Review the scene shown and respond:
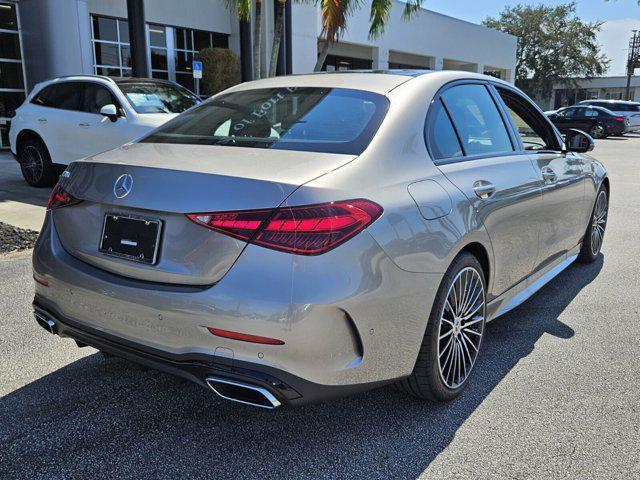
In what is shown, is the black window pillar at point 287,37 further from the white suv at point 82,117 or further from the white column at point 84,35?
the white suv at point 82,117

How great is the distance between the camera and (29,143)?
32.2ft

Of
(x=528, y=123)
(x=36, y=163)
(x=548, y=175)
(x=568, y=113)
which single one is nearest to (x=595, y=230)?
(x=528, y=123)

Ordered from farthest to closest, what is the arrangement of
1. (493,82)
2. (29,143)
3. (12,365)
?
(29,143) → (493,82) → (12,365)

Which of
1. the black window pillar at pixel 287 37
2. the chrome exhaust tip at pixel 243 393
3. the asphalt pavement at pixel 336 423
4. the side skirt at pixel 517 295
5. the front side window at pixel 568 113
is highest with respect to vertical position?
the black window pillar at pixel 287 37

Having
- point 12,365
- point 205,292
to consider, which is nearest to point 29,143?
point 12,365

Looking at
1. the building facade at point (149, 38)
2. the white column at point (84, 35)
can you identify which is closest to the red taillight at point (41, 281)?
the building facade at point (149, 38)

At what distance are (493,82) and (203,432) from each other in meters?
2.85

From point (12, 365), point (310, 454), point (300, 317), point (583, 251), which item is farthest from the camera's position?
point (583, 251)

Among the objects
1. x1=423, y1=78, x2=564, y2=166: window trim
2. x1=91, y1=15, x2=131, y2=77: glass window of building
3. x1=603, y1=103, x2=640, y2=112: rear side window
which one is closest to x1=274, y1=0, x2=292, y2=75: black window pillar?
x1=91, y1=15, x2=131, y2=77: glass window of building

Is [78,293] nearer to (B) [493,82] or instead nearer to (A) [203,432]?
(A) [203,432]

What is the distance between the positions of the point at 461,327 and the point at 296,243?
1274 millimetres

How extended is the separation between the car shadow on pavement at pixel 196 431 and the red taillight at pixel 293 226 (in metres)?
1.00

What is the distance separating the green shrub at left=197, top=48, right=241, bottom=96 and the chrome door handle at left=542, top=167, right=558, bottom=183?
15.8 m

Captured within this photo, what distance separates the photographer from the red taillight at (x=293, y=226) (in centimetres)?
219
